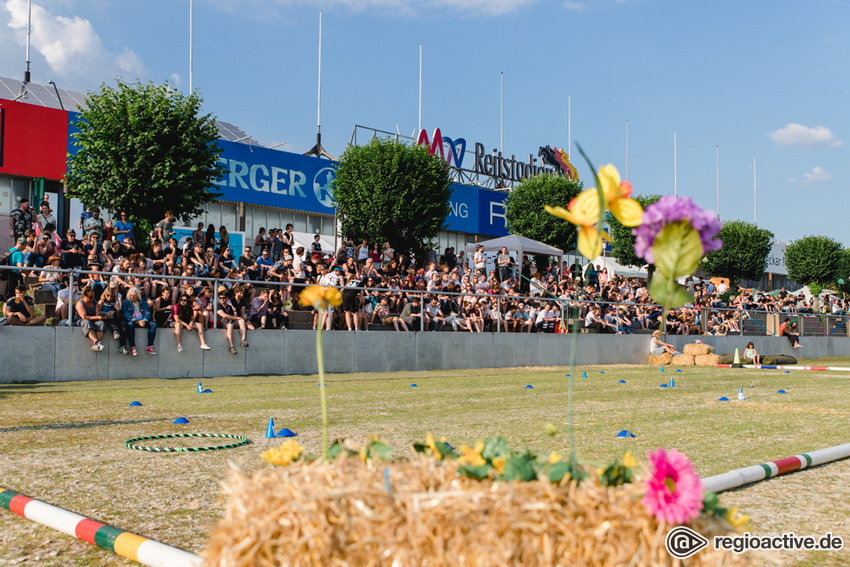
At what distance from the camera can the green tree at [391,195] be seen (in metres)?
32.6

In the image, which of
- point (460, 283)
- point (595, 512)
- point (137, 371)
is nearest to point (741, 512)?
point (595, 512)

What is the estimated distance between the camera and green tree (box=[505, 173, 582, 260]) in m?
41.1

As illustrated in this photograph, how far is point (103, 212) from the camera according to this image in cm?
2769

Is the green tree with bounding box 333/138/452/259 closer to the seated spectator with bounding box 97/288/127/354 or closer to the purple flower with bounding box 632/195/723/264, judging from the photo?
the seated spectator with bounding box 97/288/127/354

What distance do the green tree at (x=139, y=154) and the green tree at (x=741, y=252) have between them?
46.9m

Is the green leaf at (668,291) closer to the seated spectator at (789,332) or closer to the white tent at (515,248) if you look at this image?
the white tent at (515,248)

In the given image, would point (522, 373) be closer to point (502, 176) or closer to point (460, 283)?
point (460, 283)

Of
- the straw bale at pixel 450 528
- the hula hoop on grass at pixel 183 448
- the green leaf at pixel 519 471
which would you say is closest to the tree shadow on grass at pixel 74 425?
the hula hoop on grass at pixel 183 448

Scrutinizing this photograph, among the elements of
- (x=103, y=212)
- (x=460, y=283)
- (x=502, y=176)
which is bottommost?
(x=460, y=283)

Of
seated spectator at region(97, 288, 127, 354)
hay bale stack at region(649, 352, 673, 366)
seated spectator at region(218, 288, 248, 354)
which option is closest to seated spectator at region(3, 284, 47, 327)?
seated spectator at region(97, 288, 127, 354)

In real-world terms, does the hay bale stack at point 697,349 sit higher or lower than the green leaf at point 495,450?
lower

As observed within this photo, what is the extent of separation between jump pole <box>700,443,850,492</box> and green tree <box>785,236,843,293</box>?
7244 centimetres

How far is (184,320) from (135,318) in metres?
1.17

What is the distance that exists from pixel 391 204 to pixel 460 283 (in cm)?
961
